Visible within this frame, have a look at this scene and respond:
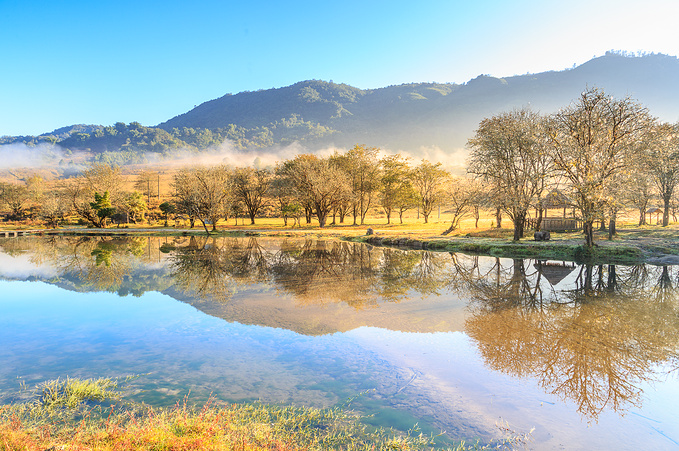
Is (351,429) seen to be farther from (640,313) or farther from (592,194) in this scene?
(592,194)

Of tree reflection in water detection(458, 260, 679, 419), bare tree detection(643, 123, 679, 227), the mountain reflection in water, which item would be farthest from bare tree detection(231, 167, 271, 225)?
tree reflection in water detection(458, 260, 679, 419)

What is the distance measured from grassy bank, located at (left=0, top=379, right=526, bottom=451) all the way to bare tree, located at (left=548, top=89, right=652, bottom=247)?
2280 cm

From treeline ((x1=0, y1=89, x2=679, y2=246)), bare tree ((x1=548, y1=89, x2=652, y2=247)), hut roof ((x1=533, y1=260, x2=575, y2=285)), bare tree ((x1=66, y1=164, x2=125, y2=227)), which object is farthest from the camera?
bare tree ((x1=66, y1=164, x2=125, y2=227))

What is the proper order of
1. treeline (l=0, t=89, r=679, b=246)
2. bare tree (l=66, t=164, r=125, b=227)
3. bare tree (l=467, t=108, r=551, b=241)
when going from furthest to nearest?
bare tree (l=66, t=164, r=125, b=227) → bare tree (l=467, t=108, r=551, b=241) → treeline (l=0, t=89, r=679, b=246)

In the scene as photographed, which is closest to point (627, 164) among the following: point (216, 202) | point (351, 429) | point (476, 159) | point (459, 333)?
point (476, 159)

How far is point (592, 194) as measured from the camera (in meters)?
22.8

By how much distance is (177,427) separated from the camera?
5301 mm

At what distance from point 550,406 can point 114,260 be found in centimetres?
2806

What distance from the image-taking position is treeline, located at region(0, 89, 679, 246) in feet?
79.6

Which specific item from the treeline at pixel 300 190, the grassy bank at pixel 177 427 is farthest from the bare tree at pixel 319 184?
the grassy bank at pixel 177 427

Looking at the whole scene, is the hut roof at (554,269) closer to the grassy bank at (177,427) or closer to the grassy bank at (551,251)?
the grassy bank at (551,251)

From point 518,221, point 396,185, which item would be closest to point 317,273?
point 518,221

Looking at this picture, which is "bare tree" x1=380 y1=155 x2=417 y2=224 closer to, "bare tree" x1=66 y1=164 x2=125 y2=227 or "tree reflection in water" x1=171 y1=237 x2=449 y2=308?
"tree reflection in water" x1=171 y1=237 x2=449 y2=308

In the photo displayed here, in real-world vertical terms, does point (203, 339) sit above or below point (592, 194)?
below
